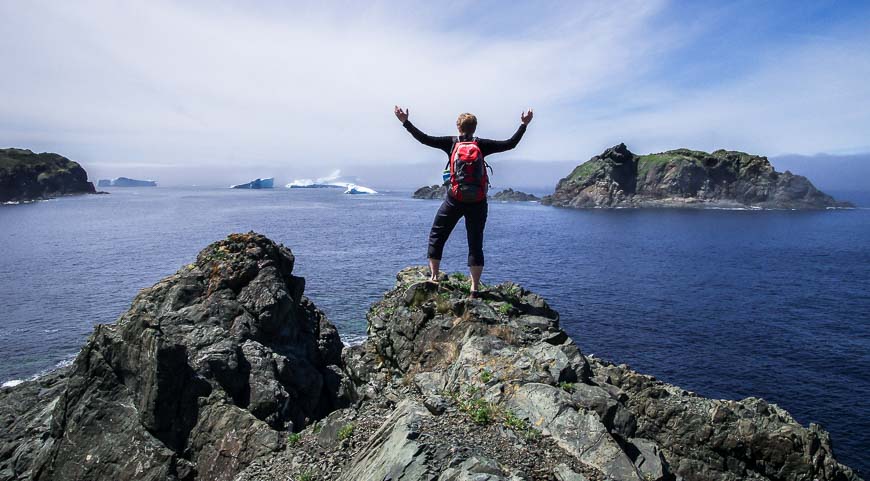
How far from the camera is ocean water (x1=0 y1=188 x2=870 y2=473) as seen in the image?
3731 centimetres

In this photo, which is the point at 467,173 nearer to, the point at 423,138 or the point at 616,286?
the point at 423,138

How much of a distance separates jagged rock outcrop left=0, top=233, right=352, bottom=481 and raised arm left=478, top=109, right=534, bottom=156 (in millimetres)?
8167

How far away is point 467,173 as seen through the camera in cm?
1110

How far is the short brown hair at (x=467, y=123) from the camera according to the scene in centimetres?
1124

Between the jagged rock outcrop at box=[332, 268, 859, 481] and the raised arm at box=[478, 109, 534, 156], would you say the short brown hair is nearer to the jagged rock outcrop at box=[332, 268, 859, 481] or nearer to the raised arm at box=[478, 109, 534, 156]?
the raised arm at box=[478, 109, 534, 156]

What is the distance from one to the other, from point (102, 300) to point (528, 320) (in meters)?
52.8

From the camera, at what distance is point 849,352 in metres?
41.2

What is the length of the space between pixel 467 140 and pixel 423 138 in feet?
3.27

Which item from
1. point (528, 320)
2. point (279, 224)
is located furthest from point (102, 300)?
point (279, 224)

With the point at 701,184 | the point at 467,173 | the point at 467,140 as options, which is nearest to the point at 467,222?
the point at 467,173

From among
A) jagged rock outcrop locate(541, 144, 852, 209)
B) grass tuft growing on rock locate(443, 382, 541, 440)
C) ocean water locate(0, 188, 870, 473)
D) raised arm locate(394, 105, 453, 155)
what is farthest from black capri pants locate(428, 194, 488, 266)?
jagged rock outcrop locate(541, 144, 852, 209)

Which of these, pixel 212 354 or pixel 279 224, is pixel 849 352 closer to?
pixel 212 354

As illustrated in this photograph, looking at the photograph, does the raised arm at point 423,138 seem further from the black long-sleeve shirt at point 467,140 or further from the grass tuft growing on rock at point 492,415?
the grass tuft growing on rock at point 492,415

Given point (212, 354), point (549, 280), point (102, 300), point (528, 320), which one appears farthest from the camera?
A: point (549, 280)
